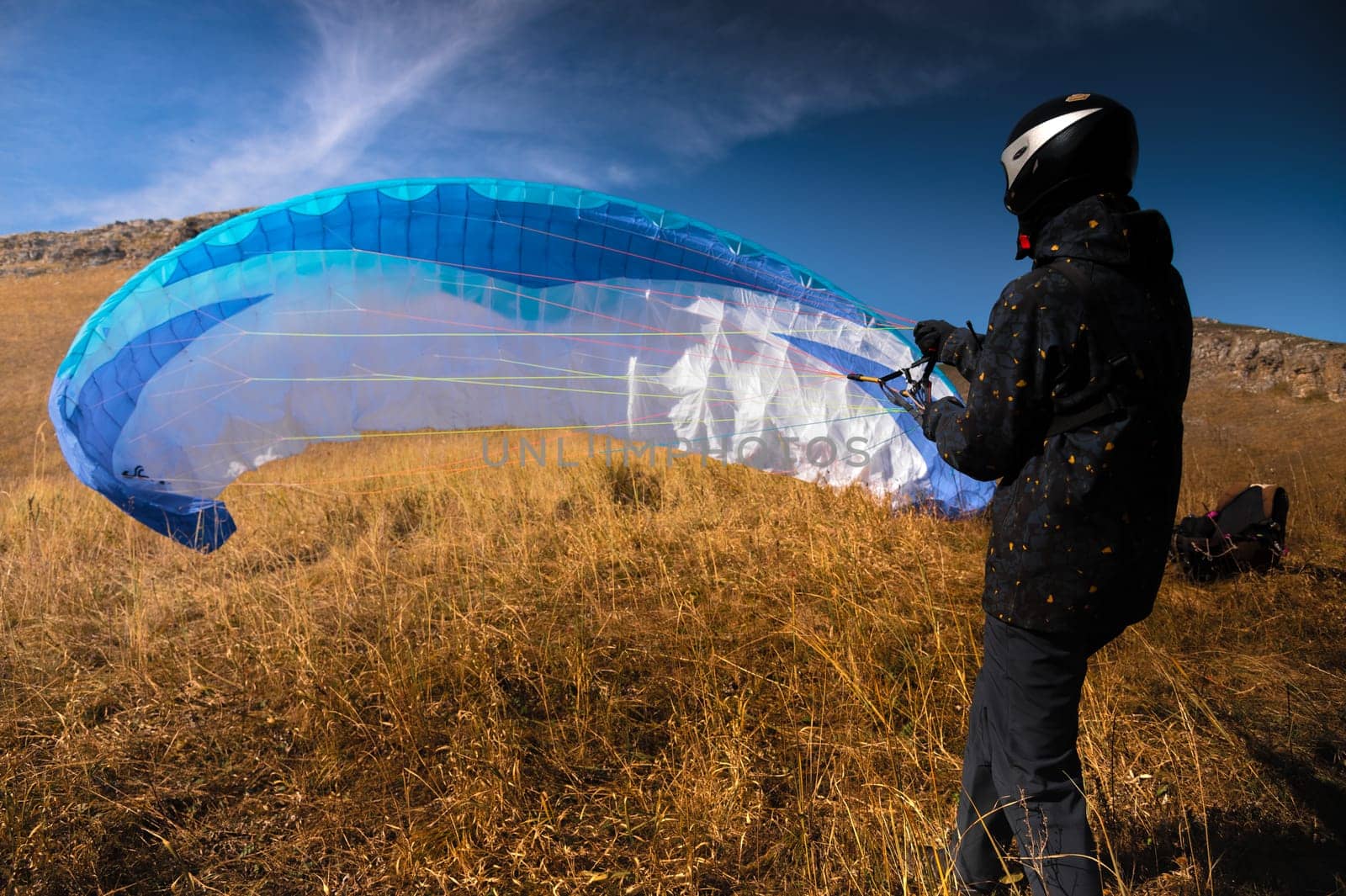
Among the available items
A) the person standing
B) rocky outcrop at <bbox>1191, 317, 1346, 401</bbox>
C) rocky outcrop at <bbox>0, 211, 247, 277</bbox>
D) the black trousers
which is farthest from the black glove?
rocky outcrop at <bbox>0, 211, 247, 277</bbox>

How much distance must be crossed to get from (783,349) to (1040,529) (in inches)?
143

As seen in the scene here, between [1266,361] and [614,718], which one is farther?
[1266,361]

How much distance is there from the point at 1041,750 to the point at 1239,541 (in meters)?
3.25

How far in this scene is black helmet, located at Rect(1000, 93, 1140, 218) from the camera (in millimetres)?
1365

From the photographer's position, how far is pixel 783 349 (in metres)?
4.82

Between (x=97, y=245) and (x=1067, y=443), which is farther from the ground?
(x=97, y=245)

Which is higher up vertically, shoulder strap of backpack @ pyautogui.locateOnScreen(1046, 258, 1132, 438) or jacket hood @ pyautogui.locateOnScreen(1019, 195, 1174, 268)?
jacket hood @ pyautogui.locateOnScreen(1019, 195, 1174, 268)

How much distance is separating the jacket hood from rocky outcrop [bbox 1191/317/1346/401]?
10.1 metres

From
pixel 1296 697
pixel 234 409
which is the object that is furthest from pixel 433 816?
pixel 234 409

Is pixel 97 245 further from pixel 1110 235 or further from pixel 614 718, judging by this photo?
pixel 1110 235

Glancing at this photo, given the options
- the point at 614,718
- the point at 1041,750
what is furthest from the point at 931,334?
the point at 614,718

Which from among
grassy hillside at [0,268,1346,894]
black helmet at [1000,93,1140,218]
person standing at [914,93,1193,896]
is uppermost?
black helmet at [1000,93,1140,218]

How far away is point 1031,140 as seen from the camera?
143 cm

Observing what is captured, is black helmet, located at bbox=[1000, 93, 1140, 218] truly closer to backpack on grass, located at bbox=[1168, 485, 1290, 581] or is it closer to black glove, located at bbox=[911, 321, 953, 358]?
black glove, located at bbox=[911, 321, 953, 358]
